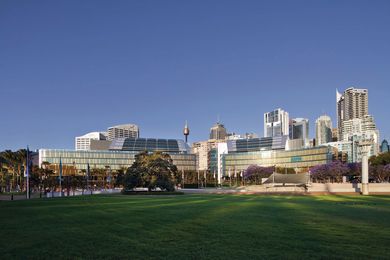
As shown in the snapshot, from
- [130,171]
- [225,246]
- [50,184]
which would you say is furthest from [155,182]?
[225,246]

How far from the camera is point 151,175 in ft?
286

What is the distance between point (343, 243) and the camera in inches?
616

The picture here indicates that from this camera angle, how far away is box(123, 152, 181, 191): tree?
284 ft

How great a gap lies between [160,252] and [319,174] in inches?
6517

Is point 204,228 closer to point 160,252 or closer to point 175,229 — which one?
point 175,229

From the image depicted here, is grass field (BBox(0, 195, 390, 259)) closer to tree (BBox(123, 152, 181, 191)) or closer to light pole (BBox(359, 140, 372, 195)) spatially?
light pole (BBox(359, 140, 372, 195))

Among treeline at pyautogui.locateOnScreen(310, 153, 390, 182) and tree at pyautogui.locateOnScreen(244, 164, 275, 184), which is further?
tree at pyautogui.locateOnScreen(244, 164, 275, 184)

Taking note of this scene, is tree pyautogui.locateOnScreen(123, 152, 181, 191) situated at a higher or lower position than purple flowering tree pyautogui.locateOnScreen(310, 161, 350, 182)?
higher

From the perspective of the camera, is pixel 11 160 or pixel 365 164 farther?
pixel 11 160

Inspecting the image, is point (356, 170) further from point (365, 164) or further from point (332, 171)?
point (365, 164)

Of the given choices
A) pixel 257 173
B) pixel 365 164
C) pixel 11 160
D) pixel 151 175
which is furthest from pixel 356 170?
pixel 11 160

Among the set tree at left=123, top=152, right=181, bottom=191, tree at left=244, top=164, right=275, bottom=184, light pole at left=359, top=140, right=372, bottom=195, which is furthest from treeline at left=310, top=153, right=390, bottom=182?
tree at left=123, top=152, right=181, bottom=191

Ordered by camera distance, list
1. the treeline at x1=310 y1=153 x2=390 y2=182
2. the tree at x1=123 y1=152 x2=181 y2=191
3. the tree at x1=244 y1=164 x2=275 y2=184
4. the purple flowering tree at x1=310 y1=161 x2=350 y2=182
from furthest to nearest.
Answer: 1. the tree at x1=244 y1=164 x2=275 y2=184
2. the purple flowering tree at x1=310 y1=161 x2=350 y2=182
3. the treeline at x1=310 y1=153 x2=390 y2=182
4. the tree at x1=123 y1=152 x2=181 y2=191

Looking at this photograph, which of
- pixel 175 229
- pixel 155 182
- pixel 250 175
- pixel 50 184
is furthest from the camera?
pixel 250 175
